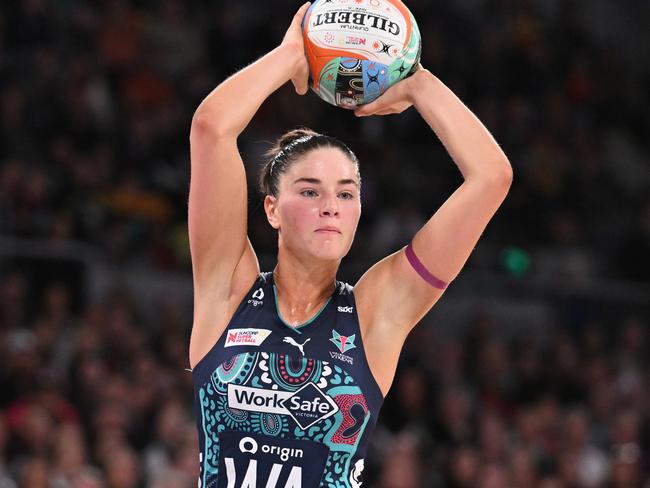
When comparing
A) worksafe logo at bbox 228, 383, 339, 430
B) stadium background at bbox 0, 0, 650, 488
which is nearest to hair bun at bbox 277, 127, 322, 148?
worksafe logo at bbox 228, 383, 339, 430

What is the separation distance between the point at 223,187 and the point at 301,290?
0.53 metres

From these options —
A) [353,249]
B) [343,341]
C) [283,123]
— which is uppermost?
[343,341]

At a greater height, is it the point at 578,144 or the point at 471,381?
the point at 578,144

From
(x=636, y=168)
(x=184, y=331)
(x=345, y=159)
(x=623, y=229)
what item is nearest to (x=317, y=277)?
(x=345, y=159)

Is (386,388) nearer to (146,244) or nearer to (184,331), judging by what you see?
(184,331)

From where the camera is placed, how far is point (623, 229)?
46.1 feet

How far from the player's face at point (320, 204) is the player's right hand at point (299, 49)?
31 centimetres

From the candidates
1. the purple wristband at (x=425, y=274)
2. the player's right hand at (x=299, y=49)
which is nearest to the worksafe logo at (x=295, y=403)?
the purple wristband at (x=425, y=274)

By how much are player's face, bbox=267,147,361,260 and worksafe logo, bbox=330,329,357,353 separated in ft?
0.98

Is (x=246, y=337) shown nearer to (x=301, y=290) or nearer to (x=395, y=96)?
(x=301, y=290)

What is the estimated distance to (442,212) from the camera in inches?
170

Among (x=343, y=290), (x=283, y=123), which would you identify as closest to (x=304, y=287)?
(x=343, y=290)

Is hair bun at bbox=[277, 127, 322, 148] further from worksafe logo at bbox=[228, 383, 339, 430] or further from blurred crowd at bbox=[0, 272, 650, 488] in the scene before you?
blurred crowd at bbox=[0, 272, 650, 488]

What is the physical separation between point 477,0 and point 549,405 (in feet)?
24.8
